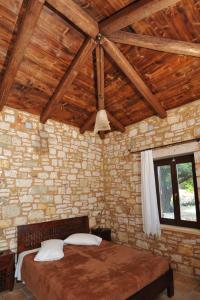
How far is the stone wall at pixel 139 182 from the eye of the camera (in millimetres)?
3771

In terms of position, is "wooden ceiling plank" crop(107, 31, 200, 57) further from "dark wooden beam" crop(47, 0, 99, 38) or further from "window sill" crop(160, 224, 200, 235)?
"window sill" crop(160, 224, 200, 235)

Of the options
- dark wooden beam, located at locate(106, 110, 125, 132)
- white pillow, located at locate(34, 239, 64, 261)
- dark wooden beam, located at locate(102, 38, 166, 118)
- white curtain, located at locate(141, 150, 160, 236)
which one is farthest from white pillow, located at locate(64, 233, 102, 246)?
dark wooden beam, located at locate(102, 38, 166, 118)

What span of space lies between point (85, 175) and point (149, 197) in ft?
5.79

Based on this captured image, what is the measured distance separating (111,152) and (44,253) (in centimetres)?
309

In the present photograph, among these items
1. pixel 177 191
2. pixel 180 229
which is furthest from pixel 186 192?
pixel 180 229

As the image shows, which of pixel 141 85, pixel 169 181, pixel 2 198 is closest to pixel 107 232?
pixel 169 181

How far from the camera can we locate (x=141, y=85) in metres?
3.64

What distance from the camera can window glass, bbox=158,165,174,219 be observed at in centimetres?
429

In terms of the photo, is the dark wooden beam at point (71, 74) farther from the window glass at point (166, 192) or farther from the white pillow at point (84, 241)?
the window glass at point (166, 192)

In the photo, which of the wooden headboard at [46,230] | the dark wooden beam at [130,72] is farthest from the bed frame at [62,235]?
the dark wooden beam at [130,72]

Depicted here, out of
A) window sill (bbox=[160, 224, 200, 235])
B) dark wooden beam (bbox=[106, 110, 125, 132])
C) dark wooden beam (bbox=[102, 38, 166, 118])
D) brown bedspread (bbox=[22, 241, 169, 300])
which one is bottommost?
brown bedspread (bbox=[22, 241, 169, 300])

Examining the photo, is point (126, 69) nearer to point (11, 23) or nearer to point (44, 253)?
point (11, 23)

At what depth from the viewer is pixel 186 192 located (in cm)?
405

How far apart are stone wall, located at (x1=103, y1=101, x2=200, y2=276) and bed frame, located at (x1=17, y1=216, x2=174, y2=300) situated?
3.00 feet
